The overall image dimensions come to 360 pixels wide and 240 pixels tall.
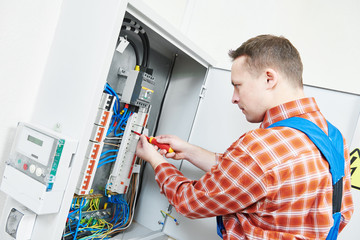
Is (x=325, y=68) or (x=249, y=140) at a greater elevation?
(x=325, y=68)

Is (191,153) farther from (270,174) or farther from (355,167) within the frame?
(355,167)

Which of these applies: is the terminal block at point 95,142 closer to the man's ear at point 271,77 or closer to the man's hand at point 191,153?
the man's hand at point 191,153

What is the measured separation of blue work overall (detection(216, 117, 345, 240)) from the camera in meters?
0.77

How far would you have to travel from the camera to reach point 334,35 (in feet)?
4.72

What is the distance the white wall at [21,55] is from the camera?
90cm

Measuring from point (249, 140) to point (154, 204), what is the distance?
2.76 feet

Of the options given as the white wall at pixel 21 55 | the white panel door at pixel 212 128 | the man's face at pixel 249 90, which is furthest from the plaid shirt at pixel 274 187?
the white wall at pixel 21 55

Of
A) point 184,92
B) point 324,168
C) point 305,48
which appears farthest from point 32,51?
point 305,48

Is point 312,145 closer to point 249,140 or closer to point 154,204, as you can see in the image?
point 249,140

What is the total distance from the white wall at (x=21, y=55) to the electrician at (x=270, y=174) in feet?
1.81

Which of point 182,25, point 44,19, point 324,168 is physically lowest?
point 324,168

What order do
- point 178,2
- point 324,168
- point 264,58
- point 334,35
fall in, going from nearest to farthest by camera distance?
point 324,168, point 264,58, point 334,35, point 178,2

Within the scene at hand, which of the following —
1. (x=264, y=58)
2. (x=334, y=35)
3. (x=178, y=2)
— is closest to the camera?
(x=264, y=58)

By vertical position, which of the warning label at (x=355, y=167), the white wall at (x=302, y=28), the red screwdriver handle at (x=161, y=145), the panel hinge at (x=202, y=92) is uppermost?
the white wall at (x=302, y=28)
